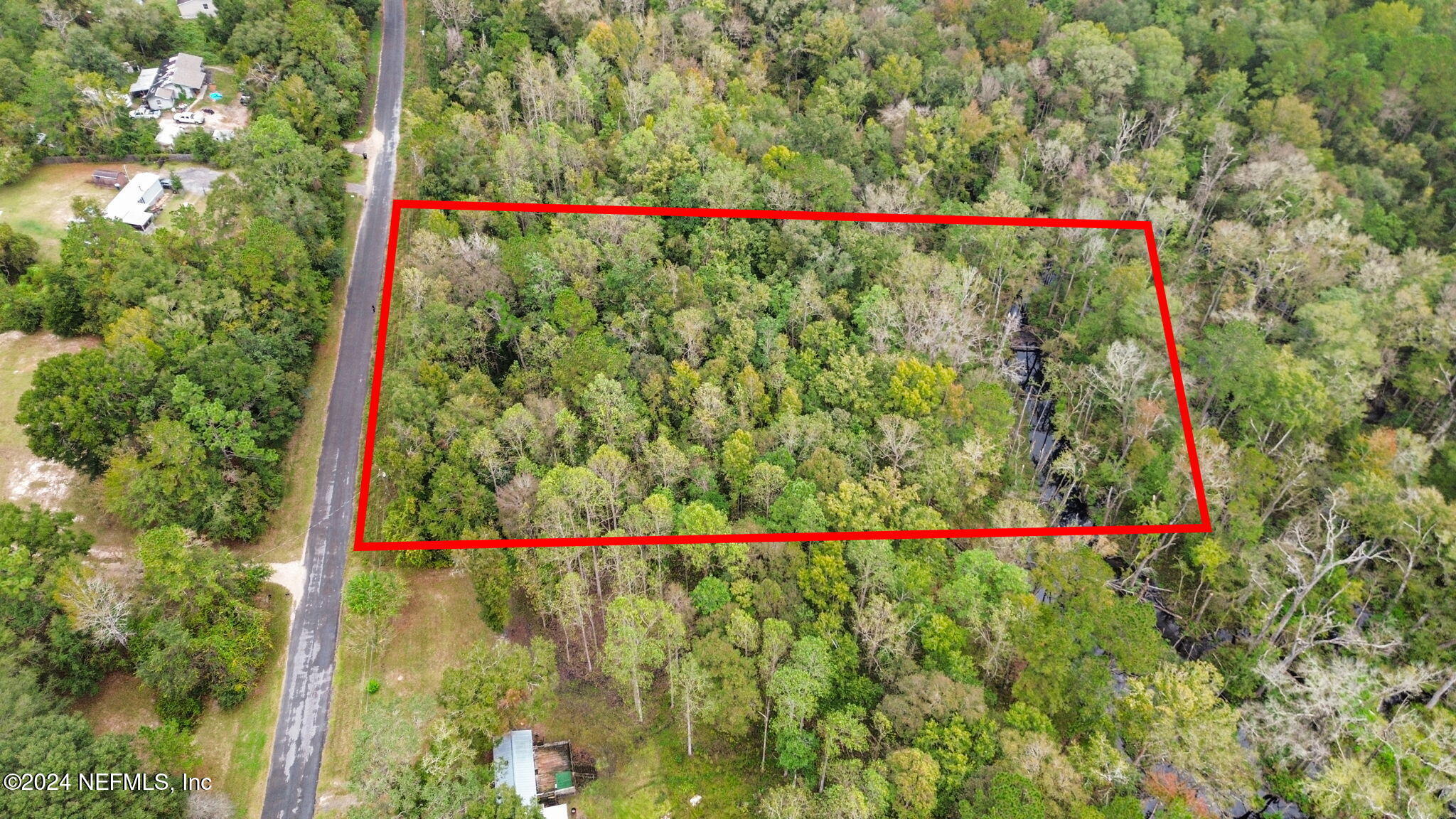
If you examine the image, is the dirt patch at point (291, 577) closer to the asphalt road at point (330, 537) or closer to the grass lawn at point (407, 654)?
the asphalt road at point (330, 537)

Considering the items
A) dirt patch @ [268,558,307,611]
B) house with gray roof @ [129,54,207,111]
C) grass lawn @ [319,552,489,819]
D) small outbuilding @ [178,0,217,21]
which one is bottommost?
grass lawn @ [319,552,489,819]

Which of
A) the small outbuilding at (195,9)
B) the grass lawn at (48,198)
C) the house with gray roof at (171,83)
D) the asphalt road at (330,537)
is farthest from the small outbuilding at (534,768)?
the small outbuilding at (195,9)

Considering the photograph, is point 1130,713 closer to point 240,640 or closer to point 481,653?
point 481,653

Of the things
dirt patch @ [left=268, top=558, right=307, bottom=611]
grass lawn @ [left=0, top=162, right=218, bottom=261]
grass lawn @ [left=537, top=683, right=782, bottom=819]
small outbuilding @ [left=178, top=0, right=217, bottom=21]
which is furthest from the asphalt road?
small outbuilding @ [left=178, top=0, right=217, bottom=21]

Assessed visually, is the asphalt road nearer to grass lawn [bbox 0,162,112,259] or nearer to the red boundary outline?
the red boundary outline

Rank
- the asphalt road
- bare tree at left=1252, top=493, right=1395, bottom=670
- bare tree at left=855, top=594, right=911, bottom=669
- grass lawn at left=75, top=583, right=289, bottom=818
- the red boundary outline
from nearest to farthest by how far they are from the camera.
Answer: grass lawn at left=75, top=583, right=289, bottom=818 < bare tree at left=855, top=594, right=911, bottom=669 < the asphalt road < bare tree at left=1252, top=493, right=1395, bottom=670 < the red boundary outline

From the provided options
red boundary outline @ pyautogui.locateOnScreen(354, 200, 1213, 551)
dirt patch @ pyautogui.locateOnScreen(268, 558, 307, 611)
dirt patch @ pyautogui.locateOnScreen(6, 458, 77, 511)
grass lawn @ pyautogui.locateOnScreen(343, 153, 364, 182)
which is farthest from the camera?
grass lawn @ pyautogui.locateOnScreen(343, 153, 364, 182)

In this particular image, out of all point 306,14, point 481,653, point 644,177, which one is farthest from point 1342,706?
point 306,14
